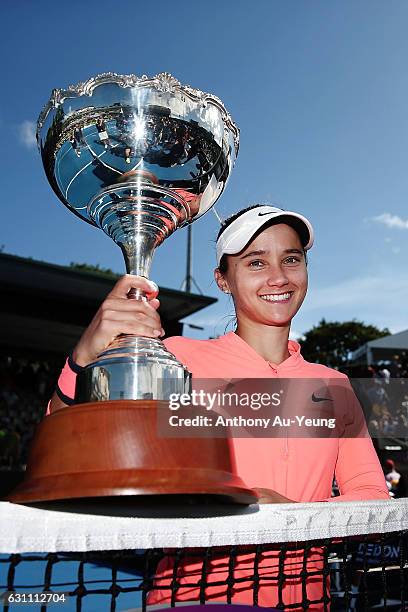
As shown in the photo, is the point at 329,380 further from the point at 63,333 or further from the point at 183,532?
the point at 63,333

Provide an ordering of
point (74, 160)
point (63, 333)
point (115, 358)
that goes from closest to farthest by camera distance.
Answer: point (115, 358) → point (74, 160) → point (63, 333)

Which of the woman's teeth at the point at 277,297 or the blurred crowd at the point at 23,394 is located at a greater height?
the blurred crowd at the point at 23,394

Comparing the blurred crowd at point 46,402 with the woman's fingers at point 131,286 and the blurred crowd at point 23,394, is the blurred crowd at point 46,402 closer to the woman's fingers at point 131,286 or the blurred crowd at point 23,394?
the blurred crowd at point 23,394

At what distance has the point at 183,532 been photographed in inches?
31.1

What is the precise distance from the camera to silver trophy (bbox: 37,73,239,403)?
1021 millimetres

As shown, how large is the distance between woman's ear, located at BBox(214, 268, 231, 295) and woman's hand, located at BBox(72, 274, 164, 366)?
0.56m

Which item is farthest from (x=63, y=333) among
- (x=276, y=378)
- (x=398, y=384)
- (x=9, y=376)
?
(x=276, y=378)

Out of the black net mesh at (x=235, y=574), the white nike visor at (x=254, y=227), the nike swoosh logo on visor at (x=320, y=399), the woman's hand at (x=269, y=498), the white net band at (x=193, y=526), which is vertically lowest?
the black net mesh at (x=235, y=574)

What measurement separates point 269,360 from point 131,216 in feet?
1.90

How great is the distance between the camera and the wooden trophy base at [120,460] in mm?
722


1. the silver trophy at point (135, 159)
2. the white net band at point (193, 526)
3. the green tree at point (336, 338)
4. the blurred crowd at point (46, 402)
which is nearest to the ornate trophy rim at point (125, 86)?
the silver trophy at point (135, 159)

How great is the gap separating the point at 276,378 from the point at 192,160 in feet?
1.91

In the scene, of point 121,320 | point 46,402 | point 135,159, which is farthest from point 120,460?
point 46,402

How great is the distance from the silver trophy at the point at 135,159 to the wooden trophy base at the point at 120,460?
103 millimetres
